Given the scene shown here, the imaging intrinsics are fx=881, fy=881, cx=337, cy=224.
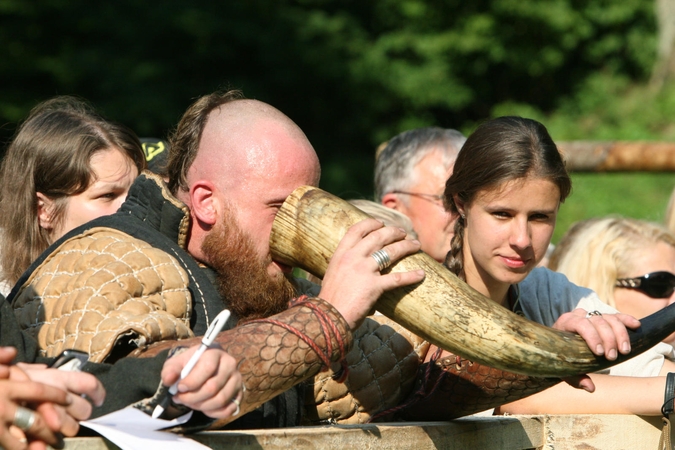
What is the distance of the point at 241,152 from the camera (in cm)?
265

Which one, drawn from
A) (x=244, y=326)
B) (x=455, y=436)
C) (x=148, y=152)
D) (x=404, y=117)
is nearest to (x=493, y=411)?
(x=455, y=436)

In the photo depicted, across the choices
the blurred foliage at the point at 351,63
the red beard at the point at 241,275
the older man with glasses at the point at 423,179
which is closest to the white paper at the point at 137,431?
the red beard at the point at 241,275

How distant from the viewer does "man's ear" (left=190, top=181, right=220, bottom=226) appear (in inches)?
105

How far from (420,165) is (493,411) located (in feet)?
6.01

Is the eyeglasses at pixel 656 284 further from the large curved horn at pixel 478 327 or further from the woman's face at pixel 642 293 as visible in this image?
the large curved horn at pixel 478 327

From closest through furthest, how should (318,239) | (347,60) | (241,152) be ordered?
1. (318,239)
2. (241,152)
3. (347,60)

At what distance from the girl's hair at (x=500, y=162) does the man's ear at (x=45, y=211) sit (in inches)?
60.2

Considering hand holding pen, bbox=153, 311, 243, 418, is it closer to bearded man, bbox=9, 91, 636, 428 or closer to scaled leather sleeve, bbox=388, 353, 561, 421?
bearded man, bbox=9, 91, 636, 428

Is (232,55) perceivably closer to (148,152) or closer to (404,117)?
(404,117)

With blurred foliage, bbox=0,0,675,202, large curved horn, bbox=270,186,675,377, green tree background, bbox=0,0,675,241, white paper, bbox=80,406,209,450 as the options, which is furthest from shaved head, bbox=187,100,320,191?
green tree background, bbox=0,0,675,241

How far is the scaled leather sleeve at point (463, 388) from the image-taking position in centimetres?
261

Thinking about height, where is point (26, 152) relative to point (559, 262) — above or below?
below

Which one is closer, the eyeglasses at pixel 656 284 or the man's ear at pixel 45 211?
the man's ear at pixel 45 211

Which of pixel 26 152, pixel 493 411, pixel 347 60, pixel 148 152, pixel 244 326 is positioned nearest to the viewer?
pixel 244 326
